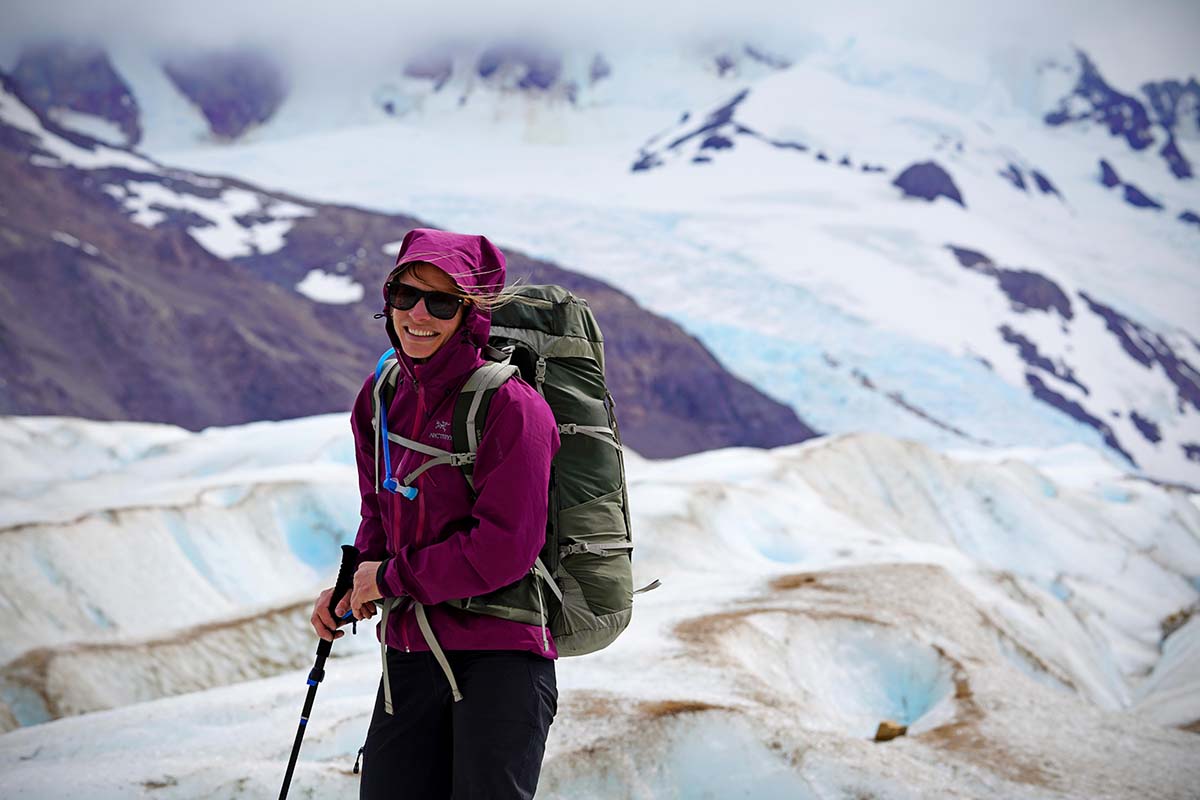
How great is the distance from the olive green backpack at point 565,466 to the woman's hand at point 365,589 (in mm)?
58

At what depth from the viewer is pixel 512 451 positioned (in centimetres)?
251

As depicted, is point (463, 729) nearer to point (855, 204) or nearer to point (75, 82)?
point (855, 204)

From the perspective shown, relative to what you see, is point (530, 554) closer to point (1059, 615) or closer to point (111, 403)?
point (1059, 615)

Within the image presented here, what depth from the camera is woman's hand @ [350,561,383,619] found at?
2.66 m

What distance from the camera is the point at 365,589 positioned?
8.75ft

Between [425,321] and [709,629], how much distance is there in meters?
6.88

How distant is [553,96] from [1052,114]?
4787cm

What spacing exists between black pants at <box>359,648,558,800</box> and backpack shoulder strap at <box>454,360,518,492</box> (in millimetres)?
457

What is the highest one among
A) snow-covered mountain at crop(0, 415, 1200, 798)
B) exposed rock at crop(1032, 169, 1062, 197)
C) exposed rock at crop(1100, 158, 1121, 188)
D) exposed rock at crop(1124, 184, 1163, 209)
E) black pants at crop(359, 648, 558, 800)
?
black pants at crop(359, 648, 558, 800)

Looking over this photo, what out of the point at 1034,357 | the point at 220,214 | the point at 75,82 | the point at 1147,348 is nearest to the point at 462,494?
the point at 1034,357

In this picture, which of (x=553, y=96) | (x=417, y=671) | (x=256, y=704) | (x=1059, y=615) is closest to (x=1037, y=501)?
(x=1059, y=615)

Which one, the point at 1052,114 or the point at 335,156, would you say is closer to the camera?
the point at 335,156

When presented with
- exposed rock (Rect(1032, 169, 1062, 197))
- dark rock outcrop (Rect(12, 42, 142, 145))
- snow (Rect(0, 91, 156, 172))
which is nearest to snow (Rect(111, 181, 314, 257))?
snow (Rect(0, 91, 156, 172))

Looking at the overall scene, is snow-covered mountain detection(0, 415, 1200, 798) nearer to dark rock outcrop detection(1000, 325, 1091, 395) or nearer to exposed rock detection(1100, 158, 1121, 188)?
dark rock outcrop detection(1000, 325, 1091, 395)
